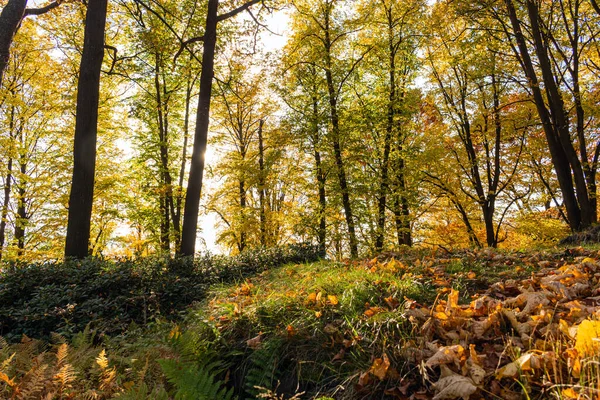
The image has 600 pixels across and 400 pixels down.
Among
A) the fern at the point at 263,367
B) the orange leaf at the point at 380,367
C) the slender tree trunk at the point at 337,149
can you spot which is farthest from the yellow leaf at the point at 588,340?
the slender tree trunk at the point at 337,149

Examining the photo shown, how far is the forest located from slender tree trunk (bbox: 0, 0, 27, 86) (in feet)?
0.11

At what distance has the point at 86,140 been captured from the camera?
6988 mm

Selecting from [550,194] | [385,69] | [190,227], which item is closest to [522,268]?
[190,227]

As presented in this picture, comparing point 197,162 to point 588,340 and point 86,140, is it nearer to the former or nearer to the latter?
point 86,140

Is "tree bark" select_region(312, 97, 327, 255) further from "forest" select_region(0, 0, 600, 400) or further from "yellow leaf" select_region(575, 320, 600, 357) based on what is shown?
"yellow leaf" select_region(575, 320, 600, 357)

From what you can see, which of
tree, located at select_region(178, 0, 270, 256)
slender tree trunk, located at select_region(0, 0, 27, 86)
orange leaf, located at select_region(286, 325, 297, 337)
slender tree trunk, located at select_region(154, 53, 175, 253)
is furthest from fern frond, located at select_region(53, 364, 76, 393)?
slender tree trunk, located at select_region(154, 53, 175, 253)

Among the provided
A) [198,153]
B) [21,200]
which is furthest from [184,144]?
[198,153]

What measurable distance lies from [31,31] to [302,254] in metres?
14.4

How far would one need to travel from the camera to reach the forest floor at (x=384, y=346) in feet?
5.18

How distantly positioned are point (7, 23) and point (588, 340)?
8.52 meters

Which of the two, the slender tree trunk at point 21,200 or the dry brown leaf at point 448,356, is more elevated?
the slender tree trunk at point 21,200

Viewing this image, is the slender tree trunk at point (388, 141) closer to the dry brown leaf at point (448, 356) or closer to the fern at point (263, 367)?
the fern at point (263, 367)

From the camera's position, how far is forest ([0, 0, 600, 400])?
2.14 m

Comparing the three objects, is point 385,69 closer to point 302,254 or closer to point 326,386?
point 302,254
